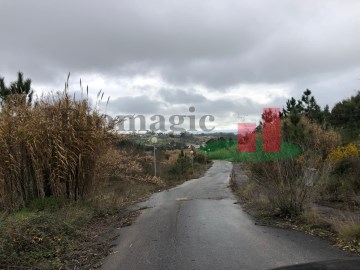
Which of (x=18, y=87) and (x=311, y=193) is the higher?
(x=18, y=87)

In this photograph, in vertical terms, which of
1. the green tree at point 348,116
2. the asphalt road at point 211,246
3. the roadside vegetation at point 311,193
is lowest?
the asphalt road at point 211,246

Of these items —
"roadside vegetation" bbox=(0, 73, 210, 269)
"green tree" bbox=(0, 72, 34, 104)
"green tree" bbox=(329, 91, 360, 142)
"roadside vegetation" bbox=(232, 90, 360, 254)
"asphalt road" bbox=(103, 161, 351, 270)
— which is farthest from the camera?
"green tree" bbox=(329, 91, 360, 142)

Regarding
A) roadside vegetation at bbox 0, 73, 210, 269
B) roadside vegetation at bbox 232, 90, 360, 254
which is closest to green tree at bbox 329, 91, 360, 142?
roadside vegetation at bbox 232, 90, 360, 254

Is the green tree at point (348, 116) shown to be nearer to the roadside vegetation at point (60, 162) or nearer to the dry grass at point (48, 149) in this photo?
the roadside vegetation at point (60, 162)

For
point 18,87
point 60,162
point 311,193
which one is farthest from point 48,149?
point 311,193

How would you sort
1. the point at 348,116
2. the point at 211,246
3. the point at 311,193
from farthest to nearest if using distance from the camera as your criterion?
the point at 348,116 < the point at 311,193 < the point at 211,246

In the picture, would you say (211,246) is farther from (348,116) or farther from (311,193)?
(348,116)

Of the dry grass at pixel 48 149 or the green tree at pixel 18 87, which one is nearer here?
the dry grass at pixel 48 149

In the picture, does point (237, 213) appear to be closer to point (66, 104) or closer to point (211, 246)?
point (211, 246)

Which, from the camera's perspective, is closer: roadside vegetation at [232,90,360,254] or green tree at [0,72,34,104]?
roadside vegetation at [232,90,360,254]

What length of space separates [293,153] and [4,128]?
852 cm

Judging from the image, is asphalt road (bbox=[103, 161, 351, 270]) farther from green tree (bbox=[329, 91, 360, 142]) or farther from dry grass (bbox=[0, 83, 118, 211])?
green tree (bbox=[329, 91, 360, 142])

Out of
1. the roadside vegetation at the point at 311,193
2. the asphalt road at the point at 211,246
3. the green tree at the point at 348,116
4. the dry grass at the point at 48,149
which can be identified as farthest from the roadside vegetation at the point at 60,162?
the green tree at the point at 348,116

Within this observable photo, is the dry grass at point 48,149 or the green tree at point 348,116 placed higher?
the green tree at point 348,116
